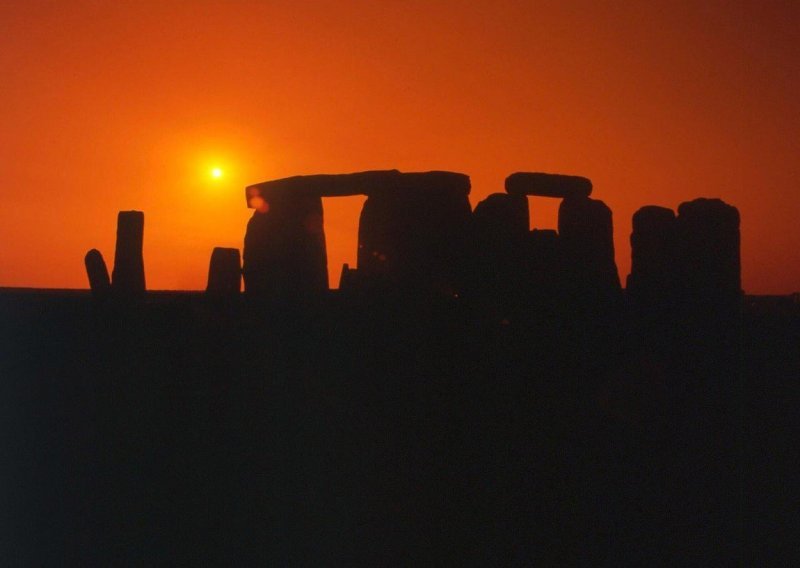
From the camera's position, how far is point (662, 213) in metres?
9.27

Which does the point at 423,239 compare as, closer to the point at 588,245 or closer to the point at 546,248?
the point at 546,248

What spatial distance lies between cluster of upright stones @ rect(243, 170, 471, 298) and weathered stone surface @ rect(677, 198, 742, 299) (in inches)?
83.4

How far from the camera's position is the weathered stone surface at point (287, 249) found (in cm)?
998

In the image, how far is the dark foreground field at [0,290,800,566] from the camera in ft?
25.3

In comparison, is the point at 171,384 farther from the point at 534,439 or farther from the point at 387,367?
the point at 534,439

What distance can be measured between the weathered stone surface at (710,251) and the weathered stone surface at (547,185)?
3.88 feet

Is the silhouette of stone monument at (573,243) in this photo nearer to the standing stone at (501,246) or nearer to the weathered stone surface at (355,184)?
the standing stone at (501,246)

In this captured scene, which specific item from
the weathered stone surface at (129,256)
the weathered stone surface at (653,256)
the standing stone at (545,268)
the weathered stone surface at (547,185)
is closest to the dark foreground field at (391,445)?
the standing stone at (545,268)

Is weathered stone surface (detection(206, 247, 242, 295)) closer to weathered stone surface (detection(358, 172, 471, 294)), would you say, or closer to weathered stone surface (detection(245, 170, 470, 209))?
weathered stone surface (detection(245, 170, 470, 209))

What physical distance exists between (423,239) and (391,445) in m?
2.15

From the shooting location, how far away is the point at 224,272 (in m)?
10.5

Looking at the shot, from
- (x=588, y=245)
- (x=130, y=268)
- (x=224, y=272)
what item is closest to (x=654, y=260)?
(x=588, y=245)

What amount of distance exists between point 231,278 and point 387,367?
9.31ft

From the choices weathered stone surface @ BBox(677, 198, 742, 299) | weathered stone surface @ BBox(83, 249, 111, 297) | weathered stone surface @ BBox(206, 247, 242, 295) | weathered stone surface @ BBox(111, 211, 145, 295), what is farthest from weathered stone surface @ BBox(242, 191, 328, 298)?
weathered stone surface @ BBox(677, 198, 742, 299)
